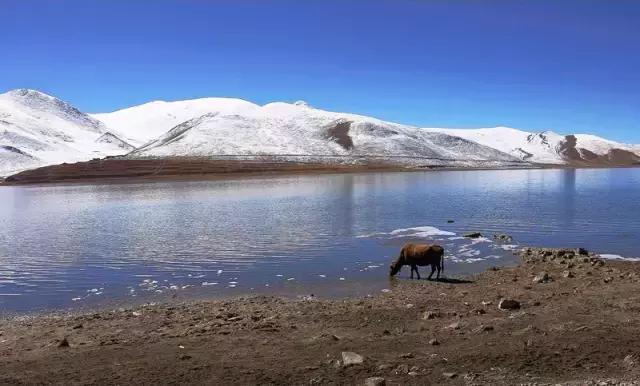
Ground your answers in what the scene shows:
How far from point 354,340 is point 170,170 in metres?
142

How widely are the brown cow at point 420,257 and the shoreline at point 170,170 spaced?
336 feet

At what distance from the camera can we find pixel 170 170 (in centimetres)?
14988

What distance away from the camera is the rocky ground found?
36.4ft

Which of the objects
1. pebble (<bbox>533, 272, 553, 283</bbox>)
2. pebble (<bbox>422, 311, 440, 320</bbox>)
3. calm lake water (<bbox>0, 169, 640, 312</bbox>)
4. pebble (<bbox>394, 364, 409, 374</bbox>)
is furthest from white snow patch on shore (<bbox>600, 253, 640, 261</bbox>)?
pebble (<bbox>394, 364, 409, 374</bbox>)

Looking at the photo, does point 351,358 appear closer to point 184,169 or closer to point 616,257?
point 616,257

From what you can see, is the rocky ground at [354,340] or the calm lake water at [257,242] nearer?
the rocky ground at [354,340]

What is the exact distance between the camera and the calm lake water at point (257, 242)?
72.3ft

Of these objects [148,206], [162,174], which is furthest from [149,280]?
[162,174]

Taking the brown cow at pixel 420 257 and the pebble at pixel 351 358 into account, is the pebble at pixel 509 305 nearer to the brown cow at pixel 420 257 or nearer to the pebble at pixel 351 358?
the pebble at pixel 351 358

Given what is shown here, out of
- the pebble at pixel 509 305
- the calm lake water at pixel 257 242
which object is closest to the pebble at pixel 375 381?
the pebble at pixel 509 305

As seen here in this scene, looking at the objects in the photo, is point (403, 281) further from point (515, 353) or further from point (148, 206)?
point (148, 206)

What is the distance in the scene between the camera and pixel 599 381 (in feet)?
33.6

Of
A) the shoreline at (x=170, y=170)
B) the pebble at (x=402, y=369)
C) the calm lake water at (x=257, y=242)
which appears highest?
the shoreline at (x=170, y=170)

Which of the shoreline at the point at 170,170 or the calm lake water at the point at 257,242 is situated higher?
the shoreline at the point at 170,170
